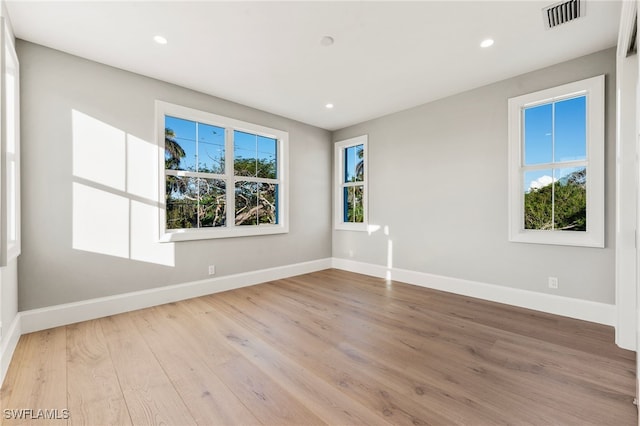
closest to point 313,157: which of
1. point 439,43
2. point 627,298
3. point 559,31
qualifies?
point 439,43

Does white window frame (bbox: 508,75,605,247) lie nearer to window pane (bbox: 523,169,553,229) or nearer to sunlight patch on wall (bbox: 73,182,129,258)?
window pane (bbox: 523,169,553,229)

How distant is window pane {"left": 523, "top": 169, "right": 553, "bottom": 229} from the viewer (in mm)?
3170

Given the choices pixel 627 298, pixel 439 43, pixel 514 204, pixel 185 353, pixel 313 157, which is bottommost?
pixel 185 353

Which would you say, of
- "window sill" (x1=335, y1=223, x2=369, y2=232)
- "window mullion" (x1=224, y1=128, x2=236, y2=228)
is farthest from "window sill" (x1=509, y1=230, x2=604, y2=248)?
"window mullion" (x1=224, y1=128, x2=236, y2=228)

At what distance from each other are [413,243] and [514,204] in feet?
4.67

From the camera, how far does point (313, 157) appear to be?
5.18 m

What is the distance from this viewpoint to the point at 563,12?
7.25 feet

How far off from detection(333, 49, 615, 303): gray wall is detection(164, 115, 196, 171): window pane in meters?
2.86

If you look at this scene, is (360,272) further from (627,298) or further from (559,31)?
(559,31)

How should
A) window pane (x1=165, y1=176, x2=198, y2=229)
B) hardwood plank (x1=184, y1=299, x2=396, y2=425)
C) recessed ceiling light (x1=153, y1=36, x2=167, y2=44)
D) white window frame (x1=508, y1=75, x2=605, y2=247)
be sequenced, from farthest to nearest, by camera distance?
1. window pane (x1=165, y1=176, x2=198, y2=229)
2. white window frame (x1=508, y1=75, x2=605, y2=247)
3. recessed ceiling light (x1=153, y1=36, x2=167, y2=44)
4. hardwood plank (x1=184, y1=299, x2=396, y2=425)

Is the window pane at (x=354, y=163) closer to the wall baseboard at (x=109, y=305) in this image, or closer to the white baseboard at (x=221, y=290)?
the white baseboard at (x=221, y=290)

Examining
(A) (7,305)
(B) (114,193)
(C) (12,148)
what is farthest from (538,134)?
(A) (7,305)

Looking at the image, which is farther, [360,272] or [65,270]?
[360,272]

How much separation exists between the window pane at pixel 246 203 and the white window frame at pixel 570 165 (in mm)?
3542
